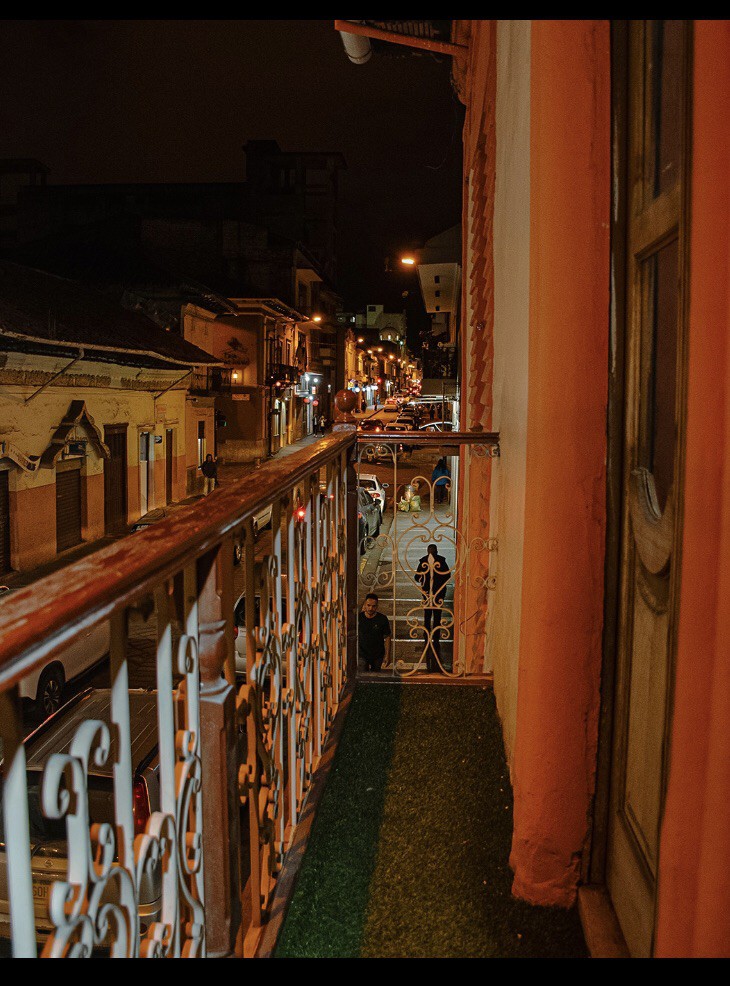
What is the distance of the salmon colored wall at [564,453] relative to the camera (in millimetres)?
2049

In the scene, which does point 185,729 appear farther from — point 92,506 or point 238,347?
point 238,347

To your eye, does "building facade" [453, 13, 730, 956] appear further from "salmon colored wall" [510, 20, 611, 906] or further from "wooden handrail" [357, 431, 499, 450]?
"wooden handrail" [357, 431, 499, 450]

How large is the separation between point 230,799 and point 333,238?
182 ft

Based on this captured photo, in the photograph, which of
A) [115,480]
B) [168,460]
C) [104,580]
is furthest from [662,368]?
[168,460]

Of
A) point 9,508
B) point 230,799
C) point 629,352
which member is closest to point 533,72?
point 629,352

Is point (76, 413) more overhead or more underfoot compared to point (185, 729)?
more overhead

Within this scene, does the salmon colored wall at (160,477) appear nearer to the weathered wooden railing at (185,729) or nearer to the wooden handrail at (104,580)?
the weathered wooden railing at (185,729)

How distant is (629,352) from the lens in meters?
2.07

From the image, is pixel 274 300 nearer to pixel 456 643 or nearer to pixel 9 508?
pixel 9 508

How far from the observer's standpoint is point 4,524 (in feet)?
45.3

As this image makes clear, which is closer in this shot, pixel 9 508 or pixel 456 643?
pixel 456 643

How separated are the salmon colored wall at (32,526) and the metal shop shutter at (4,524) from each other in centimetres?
7

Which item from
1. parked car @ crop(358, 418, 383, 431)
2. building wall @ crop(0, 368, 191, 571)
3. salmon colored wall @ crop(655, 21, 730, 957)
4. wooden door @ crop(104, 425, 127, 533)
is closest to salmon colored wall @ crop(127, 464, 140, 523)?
building wall @ crop(0, 368, 191, 571)

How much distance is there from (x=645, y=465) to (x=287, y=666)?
3.92 ft
